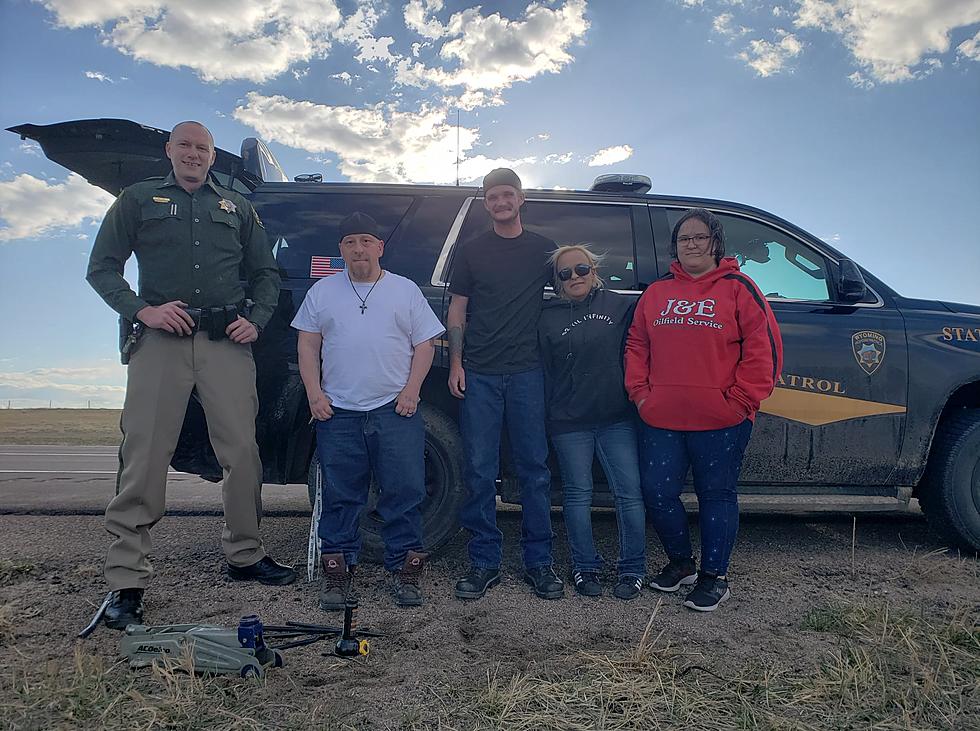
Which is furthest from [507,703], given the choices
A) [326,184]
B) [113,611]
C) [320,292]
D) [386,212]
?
[326,184]

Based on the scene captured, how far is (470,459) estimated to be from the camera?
3076 millimetres

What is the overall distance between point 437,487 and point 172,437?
49.2 inches

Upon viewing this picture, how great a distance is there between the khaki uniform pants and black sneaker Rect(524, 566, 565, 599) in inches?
51.4

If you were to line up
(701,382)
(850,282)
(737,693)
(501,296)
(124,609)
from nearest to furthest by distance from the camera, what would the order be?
1. (737,693)
2. (124,609)
3. (701,382)
4. (501,296)
5. (850,282)

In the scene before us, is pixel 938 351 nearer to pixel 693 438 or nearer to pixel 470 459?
pixel 693 438

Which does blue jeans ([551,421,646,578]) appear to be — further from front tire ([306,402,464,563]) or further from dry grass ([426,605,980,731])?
dry grass ([426,605,980,731])

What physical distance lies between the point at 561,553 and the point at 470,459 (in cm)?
104

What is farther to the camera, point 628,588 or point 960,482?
point 960,482

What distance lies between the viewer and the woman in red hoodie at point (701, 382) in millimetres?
2873

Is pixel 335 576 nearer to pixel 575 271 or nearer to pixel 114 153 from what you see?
pixel 575 271

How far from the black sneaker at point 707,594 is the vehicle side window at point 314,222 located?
228 cm

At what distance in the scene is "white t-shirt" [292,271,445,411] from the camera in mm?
2986

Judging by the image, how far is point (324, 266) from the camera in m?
3.43

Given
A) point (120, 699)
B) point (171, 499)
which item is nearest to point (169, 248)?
point (120, 699)
